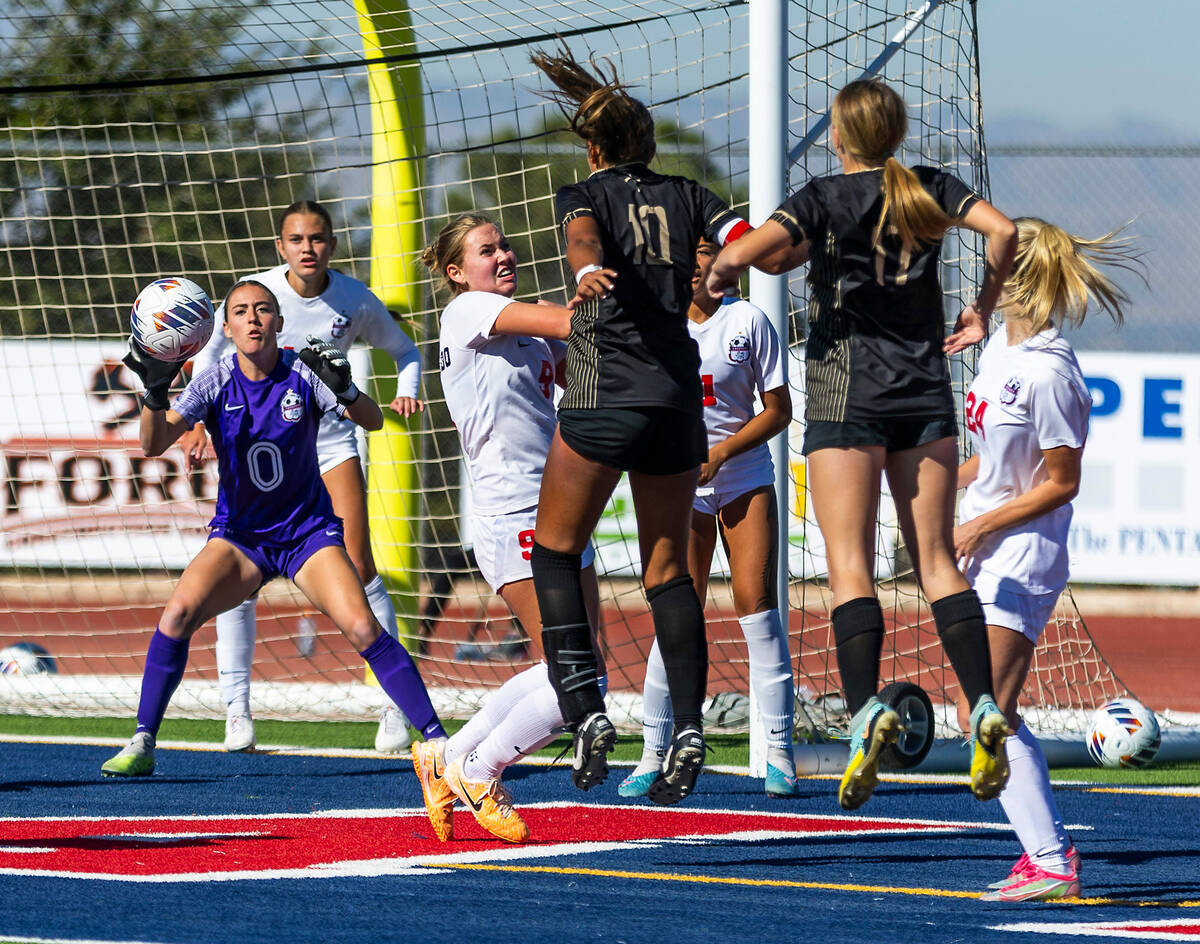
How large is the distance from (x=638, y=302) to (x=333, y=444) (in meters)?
2.99

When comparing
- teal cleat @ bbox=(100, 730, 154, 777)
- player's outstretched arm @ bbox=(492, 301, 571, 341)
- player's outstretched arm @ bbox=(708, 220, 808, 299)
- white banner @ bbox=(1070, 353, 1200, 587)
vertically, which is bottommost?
white banner @ bbox=(1070, 353, 1200, 587)

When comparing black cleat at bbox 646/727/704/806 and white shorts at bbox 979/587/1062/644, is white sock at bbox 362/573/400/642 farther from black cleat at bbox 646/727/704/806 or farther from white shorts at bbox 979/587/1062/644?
white shorts at bbox 979/587/1062/644

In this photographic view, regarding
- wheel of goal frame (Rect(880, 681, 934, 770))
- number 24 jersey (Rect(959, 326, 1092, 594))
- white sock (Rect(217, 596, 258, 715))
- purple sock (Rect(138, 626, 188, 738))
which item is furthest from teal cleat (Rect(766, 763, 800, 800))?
white sock (Rect(217, 596, 258, 715))

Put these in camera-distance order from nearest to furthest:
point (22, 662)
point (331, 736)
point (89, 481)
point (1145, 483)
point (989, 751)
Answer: point (989, 751) < point (331, 736) < point (22, 662) < point (1145, 483) < point (89, 481)

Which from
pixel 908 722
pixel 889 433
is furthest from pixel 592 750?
pixel 889 433

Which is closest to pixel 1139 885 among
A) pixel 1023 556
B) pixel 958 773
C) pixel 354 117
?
pixel 1023 556

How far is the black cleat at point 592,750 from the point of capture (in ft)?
13.6

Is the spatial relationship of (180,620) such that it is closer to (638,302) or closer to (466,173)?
(638,302)

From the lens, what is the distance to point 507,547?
5.20 m

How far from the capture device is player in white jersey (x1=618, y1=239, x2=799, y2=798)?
598 centimetres

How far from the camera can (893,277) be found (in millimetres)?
4113

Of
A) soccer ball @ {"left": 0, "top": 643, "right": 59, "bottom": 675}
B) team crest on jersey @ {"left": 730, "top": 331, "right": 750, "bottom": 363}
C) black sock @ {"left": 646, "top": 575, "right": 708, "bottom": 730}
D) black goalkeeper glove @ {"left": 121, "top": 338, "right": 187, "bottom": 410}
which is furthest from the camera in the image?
soccer ball @ {"left": 0, "top": 643, "right": 59, "bottom": 675}

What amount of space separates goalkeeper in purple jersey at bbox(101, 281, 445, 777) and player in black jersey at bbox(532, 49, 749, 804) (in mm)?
1475

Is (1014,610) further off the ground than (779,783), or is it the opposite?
(1014,610)
